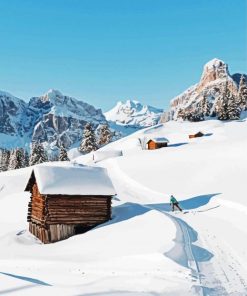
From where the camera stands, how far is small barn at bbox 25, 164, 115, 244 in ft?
92.5

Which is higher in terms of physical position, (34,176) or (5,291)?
(34,176)

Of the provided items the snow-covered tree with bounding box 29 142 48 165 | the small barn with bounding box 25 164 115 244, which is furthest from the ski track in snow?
the snow-covered tree with bounding box 29 142 48 165

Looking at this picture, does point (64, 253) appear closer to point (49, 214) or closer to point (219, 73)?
point (49, 214)

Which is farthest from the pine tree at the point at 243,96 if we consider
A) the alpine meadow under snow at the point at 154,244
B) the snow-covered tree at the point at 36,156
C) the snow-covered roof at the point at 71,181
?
the snow-covered roof at the point at 71,181

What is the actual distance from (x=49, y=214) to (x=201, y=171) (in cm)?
2761

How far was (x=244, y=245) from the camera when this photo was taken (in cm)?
1897

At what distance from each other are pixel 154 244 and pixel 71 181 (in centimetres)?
1234

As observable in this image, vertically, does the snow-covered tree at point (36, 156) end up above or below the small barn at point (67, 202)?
above

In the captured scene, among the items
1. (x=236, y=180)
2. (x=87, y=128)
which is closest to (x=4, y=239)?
(x=236, y=180)

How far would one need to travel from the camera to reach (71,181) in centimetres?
2972

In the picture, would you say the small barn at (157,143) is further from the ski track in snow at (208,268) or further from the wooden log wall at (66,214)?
the ski track in snow at (208,268)

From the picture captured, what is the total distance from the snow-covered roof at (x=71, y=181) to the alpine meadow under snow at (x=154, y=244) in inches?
72.2

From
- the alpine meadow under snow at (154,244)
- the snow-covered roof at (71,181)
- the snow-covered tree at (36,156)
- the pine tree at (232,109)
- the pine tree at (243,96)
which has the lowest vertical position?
the alpine meadow under snow at (154,244)

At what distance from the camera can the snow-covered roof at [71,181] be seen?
93.8 ft
